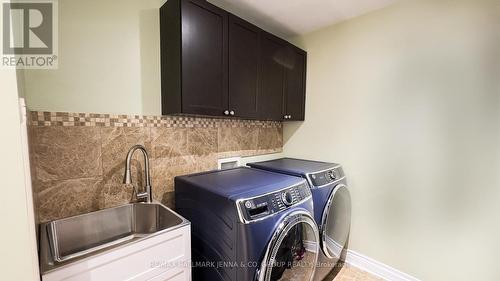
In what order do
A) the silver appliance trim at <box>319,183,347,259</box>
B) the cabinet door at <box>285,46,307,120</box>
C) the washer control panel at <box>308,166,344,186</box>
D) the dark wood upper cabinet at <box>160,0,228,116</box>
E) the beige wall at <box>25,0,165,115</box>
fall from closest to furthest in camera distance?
the beige wall at <box>25,0,165,115</box>
the dark wood upper cabinet at <box>160,0,228,116</box>
the silver appliance trim at <box>319,183,347,259</box>
the washer control panel at <box>308,166,344,186</box>
the cabinet door at <box>285,46,307,120</box>

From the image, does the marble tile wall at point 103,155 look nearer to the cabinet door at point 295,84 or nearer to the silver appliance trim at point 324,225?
the cabinet door at point 295,84

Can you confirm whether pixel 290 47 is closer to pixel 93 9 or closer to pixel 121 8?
pixel 121 8

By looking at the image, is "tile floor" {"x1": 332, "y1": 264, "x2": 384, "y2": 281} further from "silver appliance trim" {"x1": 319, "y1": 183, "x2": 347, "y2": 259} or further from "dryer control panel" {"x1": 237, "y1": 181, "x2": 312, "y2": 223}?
"dryer control panel" {"x1": 237, "y1": 181, "x2": 312, "y2": 223}

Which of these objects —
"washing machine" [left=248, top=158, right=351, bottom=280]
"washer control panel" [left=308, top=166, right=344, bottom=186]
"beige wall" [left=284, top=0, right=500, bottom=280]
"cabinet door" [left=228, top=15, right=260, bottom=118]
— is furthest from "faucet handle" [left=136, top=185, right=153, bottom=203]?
"beige wall" [left=284, top=0, right=500, bottom=280]

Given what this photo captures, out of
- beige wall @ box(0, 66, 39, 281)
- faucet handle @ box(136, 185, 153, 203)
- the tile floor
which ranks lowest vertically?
the tile floor

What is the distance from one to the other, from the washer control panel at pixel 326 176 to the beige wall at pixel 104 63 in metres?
1.32

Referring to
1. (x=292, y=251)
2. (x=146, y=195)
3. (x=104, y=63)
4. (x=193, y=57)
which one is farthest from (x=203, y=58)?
(x=292, y=251)

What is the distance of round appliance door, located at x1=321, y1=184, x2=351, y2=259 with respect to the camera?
62.0 inches

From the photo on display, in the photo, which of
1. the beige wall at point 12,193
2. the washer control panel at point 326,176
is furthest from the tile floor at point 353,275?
the beige wall at point 12,193

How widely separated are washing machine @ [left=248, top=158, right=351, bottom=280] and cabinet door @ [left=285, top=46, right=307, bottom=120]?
685 mm

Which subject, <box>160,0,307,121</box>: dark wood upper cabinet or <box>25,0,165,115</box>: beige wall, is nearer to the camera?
<box>25,0,165,115</box>: beige wall

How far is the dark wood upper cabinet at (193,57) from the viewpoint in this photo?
4.41 feet

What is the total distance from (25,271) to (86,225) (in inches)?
34.3

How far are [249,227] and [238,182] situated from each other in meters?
0.42
